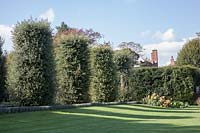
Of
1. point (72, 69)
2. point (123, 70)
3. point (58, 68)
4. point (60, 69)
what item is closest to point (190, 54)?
point (123, 70)

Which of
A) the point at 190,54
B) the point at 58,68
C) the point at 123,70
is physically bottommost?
the point at 58,68

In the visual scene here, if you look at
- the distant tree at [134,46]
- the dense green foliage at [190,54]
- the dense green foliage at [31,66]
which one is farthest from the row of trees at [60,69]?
the distant tree at [134,46]

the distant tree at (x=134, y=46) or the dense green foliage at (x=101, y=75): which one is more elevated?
the distant tree at (x=134, y=46)

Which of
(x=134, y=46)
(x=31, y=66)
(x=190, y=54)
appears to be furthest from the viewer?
(x=134, y=46)

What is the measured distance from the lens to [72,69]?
21.3 m

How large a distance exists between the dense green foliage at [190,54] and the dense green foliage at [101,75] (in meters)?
18.0

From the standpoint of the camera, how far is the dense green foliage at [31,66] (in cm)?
1731

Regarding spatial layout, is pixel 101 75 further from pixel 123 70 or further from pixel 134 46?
pixel 134 46

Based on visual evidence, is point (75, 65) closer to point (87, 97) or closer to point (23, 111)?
point (87, 97)

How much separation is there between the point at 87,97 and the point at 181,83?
946cm

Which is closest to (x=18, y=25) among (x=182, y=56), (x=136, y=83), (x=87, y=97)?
(x=87, y=97)

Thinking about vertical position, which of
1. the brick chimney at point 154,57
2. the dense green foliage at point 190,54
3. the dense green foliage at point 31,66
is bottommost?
the dense green foliage at point 31,66

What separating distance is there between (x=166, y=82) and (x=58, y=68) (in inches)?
414

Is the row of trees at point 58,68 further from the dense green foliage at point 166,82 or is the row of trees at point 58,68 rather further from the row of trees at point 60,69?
the dense green foliage at point 166,82
